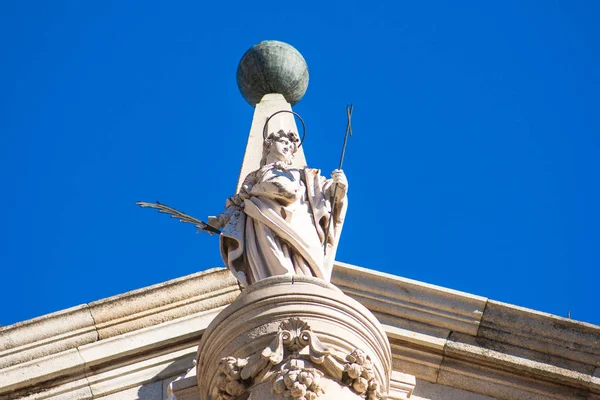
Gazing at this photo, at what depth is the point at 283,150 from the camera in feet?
54.7

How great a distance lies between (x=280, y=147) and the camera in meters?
16.7

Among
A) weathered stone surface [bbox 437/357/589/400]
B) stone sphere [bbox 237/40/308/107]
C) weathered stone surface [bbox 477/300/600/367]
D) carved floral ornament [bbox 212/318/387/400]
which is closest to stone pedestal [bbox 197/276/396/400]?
carved floral ornament [bbox 212/318/387/400]

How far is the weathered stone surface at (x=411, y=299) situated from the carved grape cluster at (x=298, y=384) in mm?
2563

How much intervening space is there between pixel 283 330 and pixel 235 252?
58.3 inches

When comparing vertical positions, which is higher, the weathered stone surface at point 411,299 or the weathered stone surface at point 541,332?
the weathered stone surface at point 411,299

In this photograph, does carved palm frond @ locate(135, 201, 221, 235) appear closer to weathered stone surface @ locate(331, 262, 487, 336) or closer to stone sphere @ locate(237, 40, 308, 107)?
weathered stone surface @ locate(331, 262, 487, 336)

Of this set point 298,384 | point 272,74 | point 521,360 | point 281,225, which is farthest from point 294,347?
point 272,74

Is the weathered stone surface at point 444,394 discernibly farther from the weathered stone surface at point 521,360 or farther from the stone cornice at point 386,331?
the weathered stone surface at point 521,360

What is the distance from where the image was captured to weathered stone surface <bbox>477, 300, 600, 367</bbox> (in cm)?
1645

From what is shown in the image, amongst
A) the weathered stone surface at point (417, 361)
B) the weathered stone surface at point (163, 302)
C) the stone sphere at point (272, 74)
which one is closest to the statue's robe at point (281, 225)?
the weathered stone surface at point (163, 302)

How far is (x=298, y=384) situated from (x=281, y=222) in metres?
2.04

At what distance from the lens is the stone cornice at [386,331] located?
1634 cm

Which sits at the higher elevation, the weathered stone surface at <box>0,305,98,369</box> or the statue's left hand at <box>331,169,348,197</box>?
the statue's left hand at <box>331,169,348,197</box>

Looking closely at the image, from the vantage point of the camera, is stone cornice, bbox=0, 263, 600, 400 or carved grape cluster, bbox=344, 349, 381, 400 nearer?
carved grape cluster, bbox=344, 349, 381, 400
